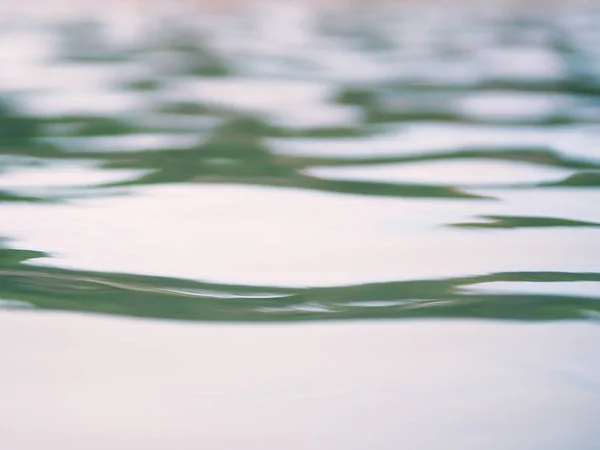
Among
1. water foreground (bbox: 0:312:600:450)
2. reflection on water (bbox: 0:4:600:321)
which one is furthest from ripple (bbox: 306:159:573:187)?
water foreground (bbox: 0:312:600:450)

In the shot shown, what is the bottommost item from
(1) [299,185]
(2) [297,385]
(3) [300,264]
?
(2) [297,385]

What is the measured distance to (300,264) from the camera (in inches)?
56.3

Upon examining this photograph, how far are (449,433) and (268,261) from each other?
0.61m

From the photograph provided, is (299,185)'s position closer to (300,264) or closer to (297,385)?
(300,264)

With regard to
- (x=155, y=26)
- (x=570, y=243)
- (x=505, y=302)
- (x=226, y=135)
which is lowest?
(x=505, y=302)

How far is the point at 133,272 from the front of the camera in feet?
4.45

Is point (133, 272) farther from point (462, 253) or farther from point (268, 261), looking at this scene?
point (462, 253)

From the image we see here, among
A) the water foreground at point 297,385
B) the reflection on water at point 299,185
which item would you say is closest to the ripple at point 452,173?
the reflection on water at point 299,185

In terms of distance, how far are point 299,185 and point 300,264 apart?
59 cm

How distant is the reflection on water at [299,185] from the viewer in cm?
129

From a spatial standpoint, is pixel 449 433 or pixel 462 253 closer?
pixel 449 433

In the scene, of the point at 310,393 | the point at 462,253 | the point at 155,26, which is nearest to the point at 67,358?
the point at 310,393

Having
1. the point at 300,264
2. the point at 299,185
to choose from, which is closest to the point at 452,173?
the point at 299,185

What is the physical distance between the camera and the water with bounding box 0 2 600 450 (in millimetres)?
924
